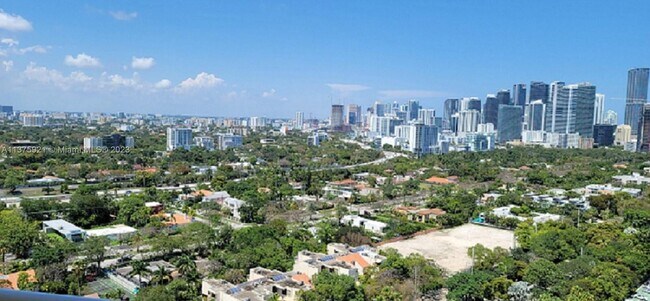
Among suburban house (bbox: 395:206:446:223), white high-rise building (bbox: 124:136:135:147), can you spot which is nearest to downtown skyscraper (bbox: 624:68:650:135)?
suburban house (bbox: 395:206:446:223)

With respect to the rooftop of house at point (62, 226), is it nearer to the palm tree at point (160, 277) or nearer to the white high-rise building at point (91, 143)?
the palm tree at point (160, 277)

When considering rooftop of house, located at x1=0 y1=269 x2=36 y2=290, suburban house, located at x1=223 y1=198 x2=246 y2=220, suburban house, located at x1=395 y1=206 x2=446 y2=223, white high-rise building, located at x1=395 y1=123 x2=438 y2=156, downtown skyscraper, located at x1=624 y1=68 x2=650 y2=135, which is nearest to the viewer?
rooftop of house, located at x1=0 y1=269 x2=36 y2=290

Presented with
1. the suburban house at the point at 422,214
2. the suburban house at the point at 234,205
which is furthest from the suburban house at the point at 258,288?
the suburban house at the point at 422,214

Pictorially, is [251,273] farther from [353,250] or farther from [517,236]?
[517,236]

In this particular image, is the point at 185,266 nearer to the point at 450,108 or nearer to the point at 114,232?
the point at 114,232

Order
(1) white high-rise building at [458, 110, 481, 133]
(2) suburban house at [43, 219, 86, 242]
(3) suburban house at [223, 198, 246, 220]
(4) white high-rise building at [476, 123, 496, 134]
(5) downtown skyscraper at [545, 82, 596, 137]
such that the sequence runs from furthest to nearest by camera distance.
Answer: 1. (1) white high-rise building at [458, 110, 481, 133]
2. (4) white high-rise building at [476, 123, 496, 134]
3. (5) downtown skyscraper at [545, 82, 596, 137]
4. (3) suburban house at [223, 198, 246, 220]
5. (2) suburban house at [43, 219, 86, 242]

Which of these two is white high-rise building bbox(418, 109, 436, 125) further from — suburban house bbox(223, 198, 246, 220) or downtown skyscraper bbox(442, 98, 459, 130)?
suburban house bbox(223, 198, 246, 220)

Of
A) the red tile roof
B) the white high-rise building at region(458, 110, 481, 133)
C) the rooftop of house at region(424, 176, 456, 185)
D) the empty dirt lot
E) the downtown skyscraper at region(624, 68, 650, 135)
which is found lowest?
the empty dirt lot

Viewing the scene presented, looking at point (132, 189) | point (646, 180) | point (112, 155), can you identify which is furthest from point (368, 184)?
point (112, 155)
